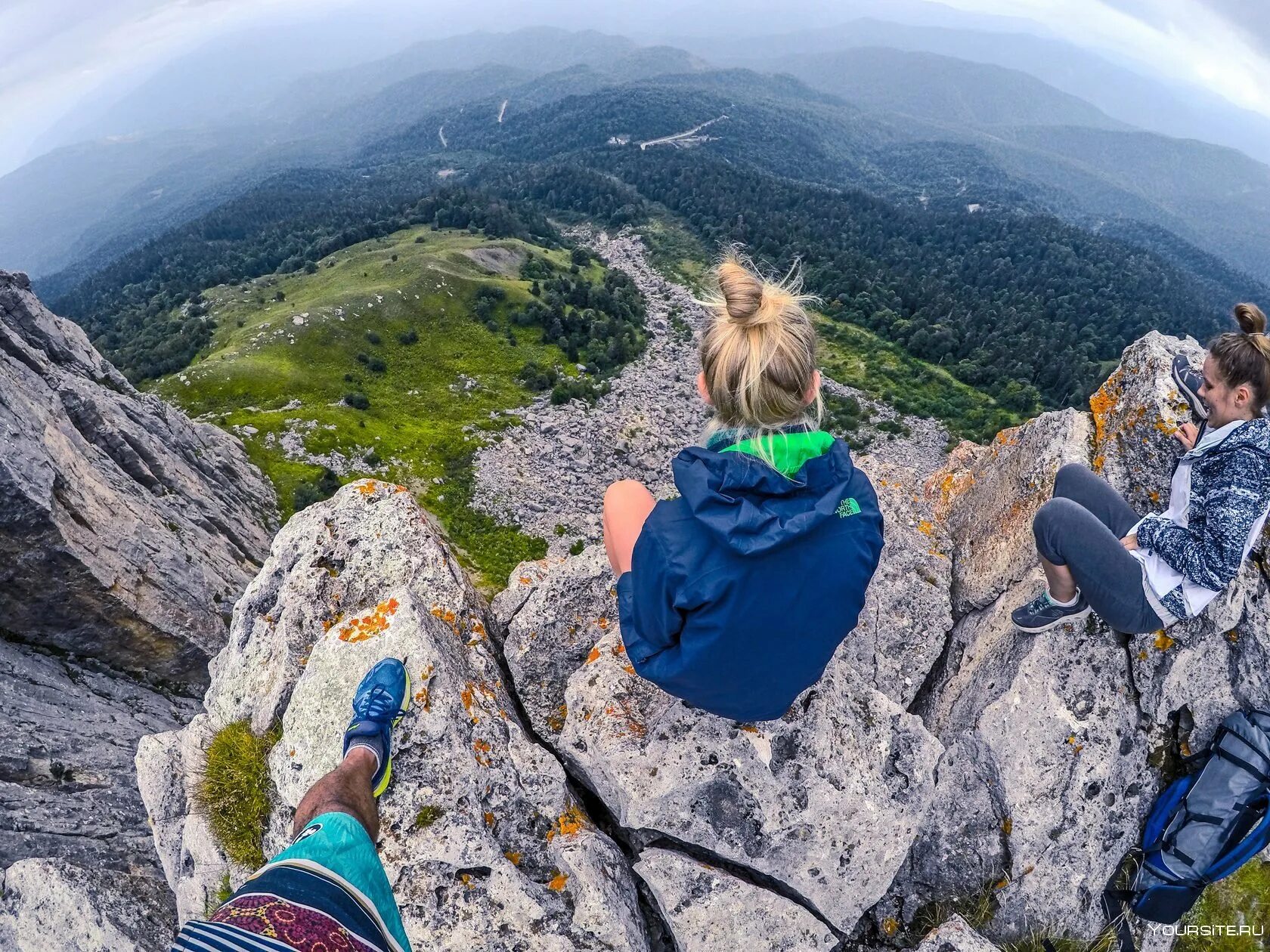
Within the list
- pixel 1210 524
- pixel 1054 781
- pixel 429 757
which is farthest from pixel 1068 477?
pixel 429 757

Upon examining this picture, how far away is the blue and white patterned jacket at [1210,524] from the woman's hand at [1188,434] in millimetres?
952

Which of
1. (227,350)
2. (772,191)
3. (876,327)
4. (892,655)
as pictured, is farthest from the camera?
(772,191)

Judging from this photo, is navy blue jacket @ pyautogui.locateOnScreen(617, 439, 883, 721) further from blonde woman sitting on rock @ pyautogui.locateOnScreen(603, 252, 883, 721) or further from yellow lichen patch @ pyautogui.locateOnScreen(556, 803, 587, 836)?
yellow lichen patch @ pyautogui.locateOnScreen(556, 803, 587, 836)

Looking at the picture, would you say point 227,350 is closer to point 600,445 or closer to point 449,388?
point 449,388

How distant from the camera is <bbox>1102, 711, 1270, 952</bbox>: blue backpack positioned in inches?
233

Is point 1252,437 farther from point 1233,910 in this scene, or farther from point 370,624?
point 370,624

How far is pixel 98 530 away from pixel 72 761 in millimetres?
7754

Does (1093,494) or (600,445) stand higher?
(1093,494)

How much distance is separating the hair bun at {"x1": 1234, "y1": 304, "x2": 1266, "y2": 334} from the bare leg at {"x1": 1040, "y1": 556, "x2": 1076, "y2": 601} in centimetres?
281

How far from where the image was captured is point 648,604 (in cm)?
449

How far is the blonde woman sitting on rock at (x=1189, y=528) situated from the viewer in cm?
560

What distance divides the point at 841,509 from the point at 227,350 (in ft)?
303

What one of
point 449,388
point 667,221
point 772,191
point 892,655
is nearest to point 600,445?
point 449,388

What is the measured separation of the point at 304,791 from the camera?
5.98 metres
